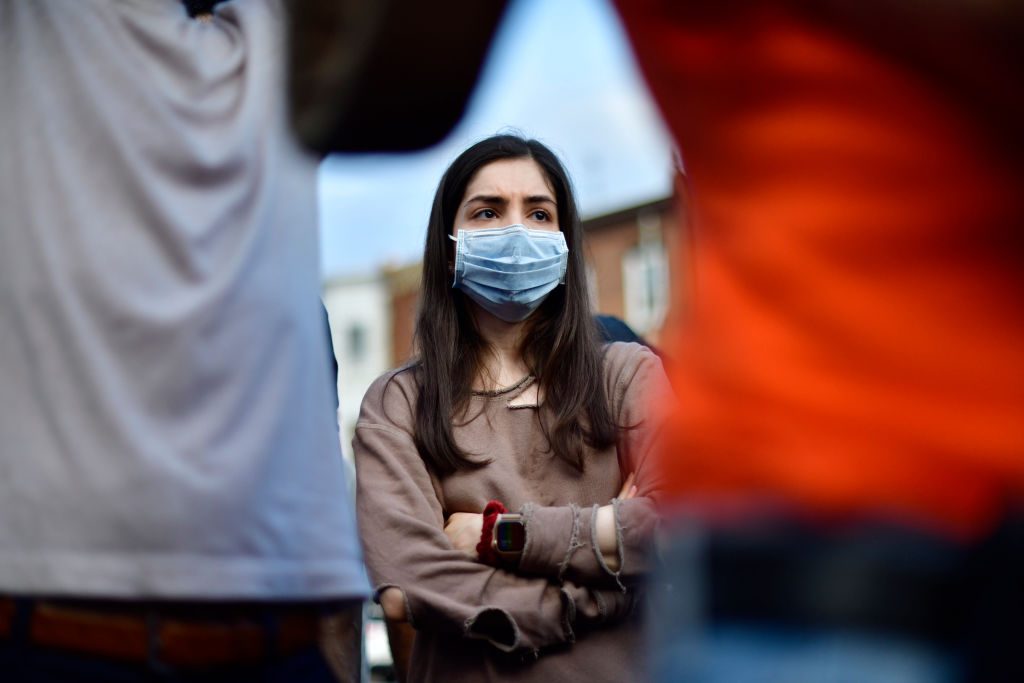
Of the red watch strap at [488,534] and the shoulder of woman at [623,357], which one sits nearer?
the red watch strap at [488,534]

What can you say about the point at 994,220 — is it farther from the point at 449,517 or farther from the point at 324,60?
the point at 449,517

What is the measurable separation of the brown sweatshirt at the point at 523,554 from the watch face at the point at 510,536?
0.08ft

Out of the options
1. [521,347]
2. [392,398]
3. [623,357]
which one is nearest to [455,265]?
[521,347]

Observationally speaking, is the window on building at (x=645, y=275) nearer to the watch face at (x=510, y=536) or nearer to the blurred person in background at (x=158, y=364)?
the watch face at (x=510, y=536)

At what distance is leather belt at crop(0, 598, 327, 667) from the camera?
60.3 inches

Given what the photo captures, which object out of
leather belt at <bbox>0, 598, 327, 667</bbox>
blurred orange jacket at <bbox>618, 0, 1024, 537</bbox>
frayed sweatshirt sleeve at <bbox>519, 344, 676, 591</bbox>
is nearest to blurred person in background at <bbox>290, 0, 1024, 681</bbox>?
blurred orange jacket at <bbox>618, 0, 1024, 537</bbox>

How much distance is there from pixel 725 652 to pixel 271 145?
1.03 m

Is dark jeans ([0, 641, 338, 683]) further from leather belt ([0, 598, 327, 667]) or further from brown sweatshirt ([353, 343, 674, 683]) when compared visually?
brown sweatshirt ([353, 343, 674, 683])

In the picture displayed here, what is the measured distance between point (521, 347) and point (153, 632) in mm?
1879

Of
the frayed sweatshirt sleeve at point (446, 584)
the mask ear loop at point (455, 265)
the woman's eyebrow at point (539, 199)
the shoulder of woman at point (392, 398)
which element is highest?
the woman's eyebrow at point (539, 199)

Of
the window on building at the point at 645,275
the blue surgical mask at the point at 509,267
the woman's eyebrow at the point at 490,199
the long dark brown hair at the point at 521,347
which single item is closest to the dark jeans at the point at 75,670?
the long dark brown hair at the point at 521,347

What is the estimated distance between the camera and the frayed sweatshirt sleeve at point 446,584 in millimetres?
2758

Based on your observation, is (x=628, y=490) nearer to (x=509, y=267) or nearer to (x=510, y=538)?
(x=510, y=538)

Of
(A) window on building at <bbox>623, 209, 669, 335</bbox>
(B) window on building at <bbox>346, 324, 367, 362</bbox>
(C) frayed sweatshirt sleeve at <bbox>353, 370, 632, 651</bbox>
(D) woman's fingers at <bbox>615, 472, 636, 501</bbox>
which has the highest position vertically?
(D) woman's fingers at <bbox>615, 472, 636, 501</bbox>
